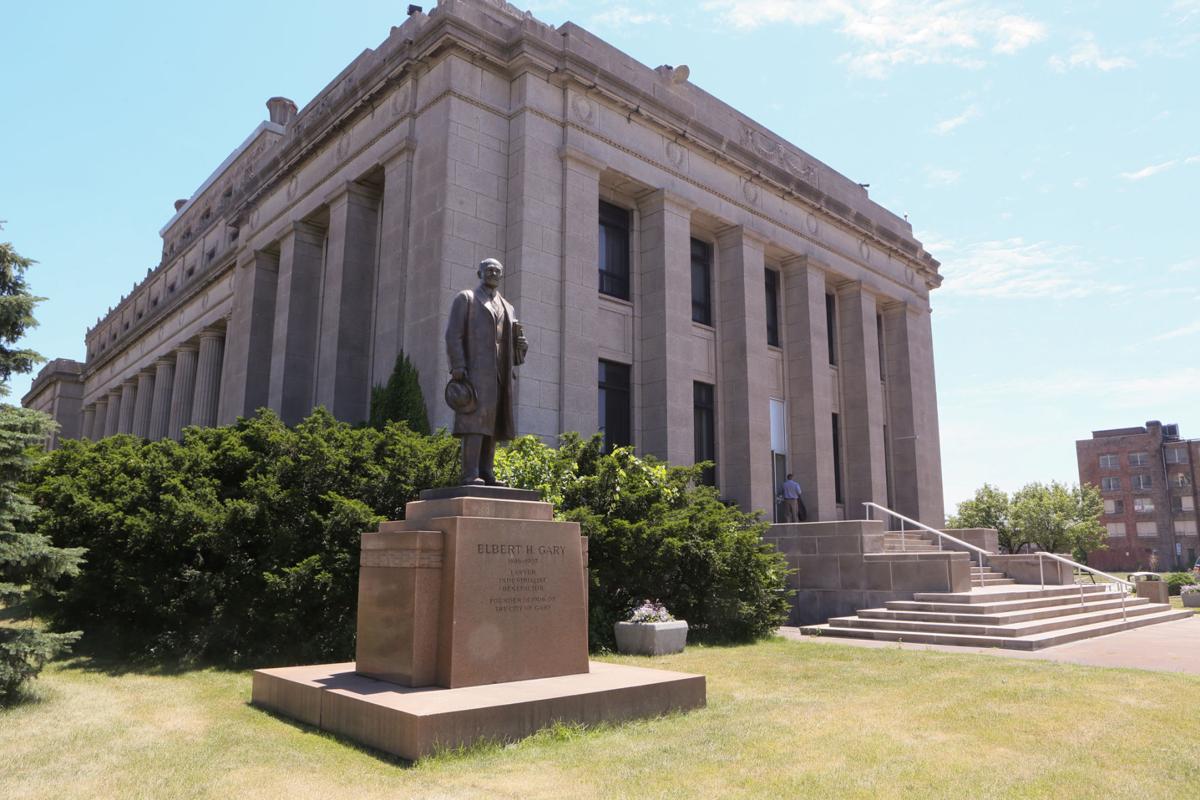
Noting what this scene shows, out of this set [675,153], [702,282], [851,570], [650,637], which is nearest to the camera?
[650,637]

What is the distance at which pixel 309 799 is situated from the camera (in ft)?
18.9

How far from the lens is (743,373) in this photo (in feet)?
85.8

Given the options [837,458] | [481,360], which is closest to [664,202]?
[837,458]

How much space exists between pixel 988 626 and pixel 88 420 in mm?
58095

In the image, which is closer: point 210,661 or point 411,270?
point 210,661

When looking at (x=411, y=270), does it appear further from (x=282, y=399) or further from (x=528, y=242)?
(x=282, y=399)

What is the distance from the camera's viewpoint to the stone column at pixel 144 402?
44194 mm

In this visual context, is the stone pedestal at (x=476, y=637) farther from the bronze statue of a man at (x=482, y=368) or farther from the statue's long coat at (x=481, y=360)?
the statue's long coat at (x=481, y=360)

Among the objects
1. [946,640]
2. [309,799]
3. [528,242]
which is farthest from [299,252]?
[309,799]

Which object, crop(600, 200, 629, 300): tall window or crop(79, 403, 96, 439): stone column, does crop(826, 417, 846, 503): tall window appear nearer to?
crop(600, 200, 629, 300): tall window

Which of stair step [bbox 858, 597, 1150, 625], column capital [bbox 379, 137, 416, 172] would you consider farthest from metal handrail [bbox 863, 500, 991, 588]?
column capital [bbox 379, 137, 416, 172]

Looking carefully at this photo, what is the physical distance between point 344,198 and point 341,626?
15866mm

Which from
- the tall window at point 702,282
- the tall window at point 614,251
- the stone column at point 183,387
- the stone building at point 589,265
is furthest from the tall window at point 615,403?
→ the stone column at point 183,387

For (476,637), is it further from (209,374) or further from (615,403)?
(209,374)
